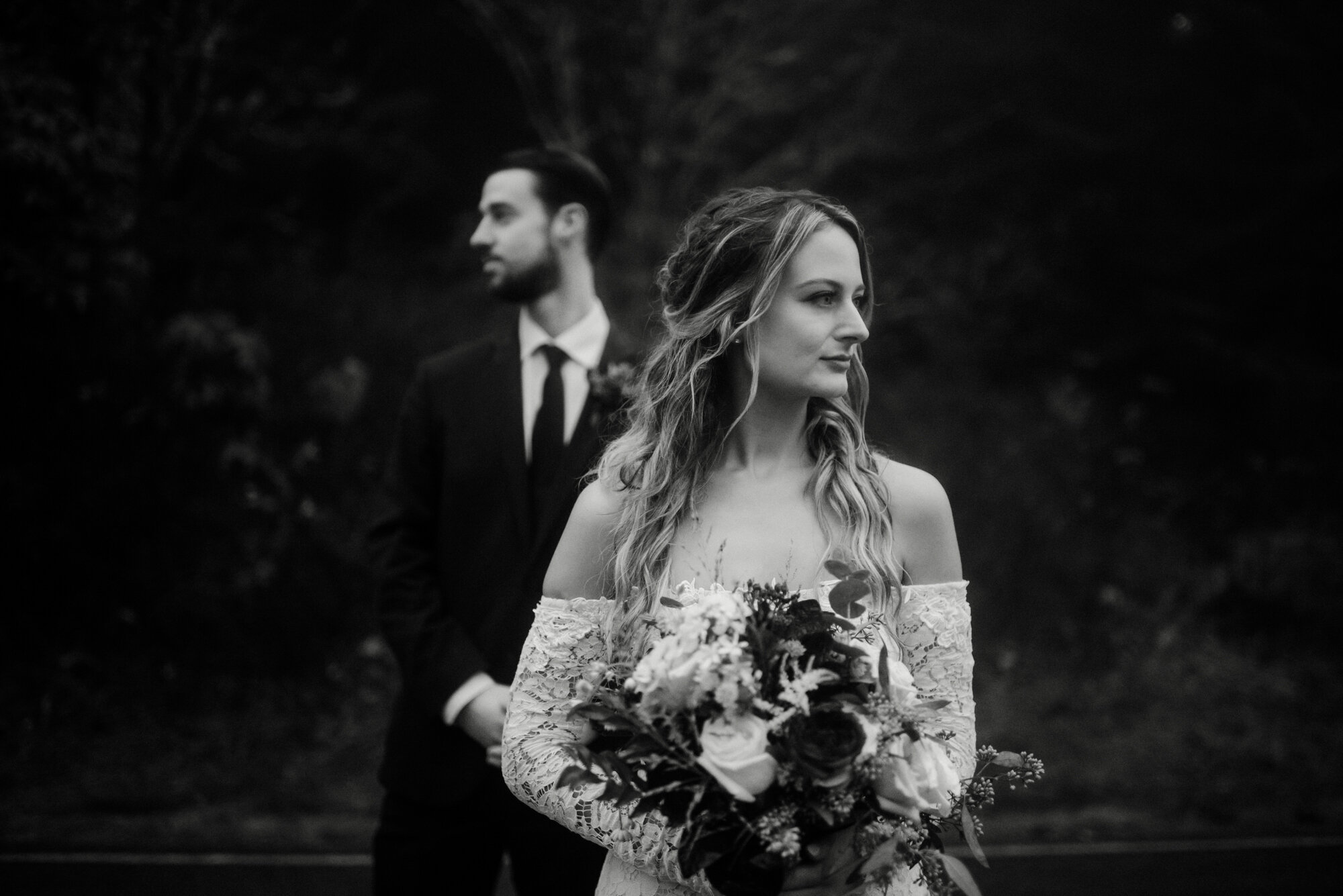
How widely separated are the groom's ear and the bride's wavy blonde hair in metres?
1.04

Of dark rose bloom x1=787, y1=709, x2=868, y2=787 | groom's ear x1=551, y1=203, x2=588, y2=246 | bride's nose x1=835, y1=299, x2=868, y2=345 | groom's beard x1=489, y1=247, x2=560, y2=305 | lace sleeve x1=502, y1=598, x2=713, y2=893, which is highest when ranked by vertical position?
groom's ear x1=551, y1=203, x2=588, y2=246

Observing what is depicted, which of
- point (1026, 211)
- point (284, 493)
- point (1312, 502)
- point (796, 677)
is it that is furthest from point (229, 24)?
point (1312, 502)

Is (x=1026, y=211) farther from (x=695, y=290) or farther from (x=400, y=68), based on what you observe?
(x=695, y=290)

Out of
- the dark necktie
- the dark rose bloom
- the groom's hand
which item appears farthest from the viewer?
the dark necktie

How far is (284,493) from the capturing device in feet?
22.8

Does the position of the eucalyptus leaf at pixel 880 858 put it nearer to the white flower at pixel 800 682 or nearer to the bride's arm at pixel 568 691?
the white flower at pixel 800 682

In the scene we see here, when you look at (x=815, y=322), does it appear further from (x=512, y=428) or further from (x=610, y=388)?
(x=512, y=428)

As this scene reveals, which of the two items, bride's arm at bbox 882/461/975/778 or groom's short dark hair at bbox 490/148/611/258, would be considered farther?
groom's short dark hair at bbox 490/148/611/258

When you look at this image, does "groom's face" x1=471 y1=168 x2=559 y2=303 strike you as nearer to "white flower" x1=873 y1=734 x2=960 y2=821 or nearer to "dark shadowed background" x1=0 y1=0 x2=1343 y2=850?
"white flower" x1=873 y1=734 x2=960 y2=821

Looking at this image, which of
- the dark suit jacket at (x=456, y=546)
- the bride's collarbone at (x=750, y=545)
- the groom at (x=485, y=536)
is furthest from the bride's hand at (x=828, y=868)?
the dark suit jacket at (x=456, y=546)

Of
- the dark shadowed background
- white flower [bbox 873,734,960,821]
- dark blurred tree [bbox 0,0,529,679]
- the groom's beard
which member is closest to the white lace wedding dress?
white flower [bbox 873,734,960,821]

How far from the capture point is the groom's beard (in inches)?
135

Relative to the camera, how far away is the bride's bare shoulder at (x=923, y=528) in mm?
2266

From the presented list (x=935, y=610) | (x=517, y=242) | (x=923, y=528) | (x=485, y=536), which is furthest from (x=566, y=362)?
(x=935, y=610)
